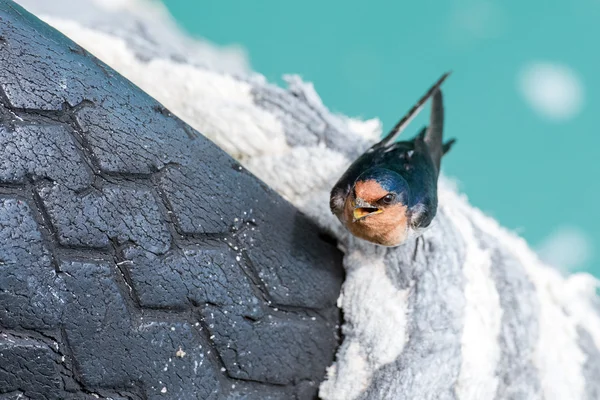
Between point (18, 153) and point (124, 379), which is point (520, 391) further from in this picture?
point (18, 153)

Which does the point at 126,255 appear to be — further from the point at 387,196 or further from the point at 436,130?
the point at 436,130

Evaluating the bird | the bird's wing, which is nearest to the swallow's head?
the bird

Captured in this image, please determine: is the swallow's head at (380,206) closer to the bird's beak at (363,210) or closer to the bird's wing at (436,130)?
the bird's beak at (363,210)

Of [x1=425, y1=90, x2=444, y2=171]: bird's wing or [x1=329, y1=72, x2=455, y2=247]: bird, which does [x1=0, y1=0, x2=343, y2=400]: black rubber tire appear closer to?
[x1=329, y1=72, x2=455, y2=247]: bird

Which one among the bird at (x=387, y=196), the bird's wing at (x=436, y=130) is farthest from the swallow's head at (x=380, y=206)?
the bird's wing at (x=436, y=130)

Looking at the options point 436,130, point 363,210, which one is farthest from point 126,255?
point 436,130
